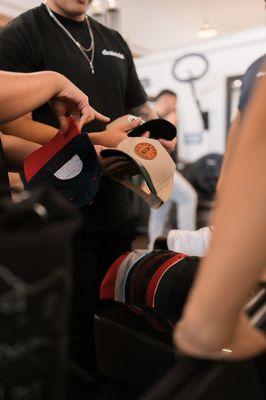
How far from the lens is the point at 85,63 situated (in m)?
1.03

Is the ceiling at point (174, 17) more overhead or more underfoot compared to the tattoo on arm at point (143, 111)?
more underfoot

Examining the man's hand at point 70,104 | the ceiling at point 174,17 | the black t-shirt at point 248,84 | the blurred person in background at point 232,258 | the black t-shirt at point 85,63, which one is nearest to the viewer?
the blurred person in background at point 232,258

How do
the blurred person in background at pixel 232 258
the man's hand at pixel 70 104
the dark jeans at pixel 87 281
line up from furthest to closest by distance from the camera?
the dark jeans at pixel 87 281, the man's hand at pixel 70 104, the blurred person in background at pixel 232 258

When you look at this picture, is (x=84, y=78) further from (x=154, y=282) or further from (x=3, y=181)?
(x=154, y=282)

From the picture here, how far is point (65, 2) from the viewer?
0.99 meters

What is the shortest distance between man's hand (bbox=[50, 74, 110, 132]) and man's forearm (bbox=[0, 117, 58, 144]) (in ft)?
0.27

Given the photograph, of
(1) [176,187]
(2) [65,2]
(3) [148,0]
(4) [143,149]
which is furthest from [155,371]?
(3) [148,0]

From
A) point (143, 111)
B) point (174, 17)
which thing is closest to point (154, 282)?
point (143, 111)

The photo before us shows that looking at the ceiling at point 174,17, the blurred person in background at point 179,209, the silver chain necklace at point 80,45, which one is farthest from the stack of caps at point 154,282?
the ceiling at point 174,17

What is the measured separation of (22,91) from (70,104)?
0.47 ft

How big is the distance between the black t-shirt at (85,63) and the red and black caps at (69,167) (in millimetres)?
239

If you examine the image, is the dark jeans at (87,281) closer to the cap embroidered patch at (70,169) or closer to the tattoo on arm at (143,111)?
the cap embroidered patch at (70,169)

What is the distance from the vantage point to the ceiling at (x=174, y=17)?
19.9 ft

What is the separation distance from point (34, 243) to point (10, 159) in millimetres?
607
